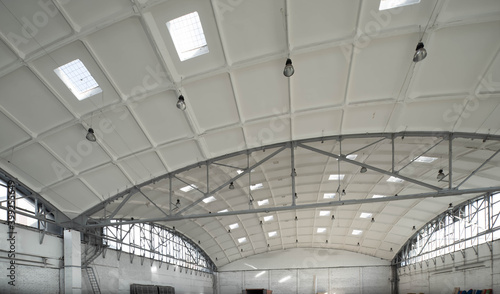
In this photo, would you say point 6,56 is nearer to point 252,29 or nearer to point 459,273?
point 252,29

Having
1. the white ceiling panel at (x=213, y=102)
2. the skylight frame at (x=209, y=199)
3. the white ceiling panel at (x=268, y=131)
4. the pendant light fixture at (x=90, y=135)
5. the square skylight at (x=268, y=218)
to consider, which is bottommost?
the square skylight at (x=268, y=218)

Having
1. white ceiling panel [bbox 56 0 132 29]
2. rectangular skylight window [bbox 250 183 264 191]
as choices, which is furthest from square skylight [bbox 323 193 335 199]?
white ceiling panel [bbox 56 0 132 29]

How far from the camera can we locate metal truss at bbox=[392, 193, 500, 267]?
27.4 m

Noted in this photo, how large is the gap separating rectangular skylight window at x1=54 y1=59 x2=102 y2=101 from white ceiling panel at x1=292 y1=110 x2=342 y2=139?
31.5ft

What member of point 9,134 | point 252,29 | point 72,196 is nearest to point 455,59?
point 252,29

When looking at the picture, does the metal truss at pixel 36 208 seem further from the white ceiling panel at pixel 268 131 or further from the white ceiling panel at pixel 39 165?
the white ceiling panel at pixel 268 131

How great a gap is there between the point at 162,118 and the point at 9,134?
21.4 ft

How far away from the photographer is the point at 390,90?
1612 cm

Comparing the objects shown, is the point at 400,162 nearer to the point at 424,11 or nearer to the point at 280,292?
the point at 424,11

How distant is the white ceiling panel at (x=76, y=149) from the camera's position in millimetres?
16478

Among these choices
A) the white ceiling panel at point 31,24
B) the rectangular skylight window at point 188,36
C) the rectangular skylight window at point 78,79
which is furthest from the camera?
the rectangular skylight window at point 78,79

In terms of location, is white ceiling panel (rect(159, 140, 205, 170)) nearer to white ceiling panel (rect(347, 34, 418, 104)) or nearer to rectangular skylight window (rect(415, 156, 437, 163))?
white ceiling panel (rect(347, 34, 418, 104))

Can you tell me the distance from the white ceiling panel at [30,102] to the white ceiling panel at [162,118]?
10.4 feet

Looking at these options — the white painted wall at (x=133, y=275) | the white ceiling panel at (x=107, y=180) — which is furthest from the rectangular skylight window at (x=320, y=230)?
the white ceiling panel at (x=107, y=180)
